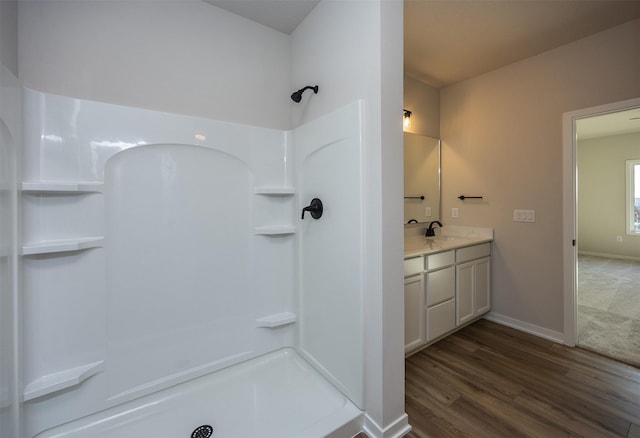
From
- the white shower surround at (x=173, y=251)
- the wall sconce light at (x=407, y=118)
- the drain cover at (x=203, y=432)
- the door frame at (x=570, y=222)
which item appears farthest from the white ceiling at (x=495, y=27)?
the drain cover at (x=203, y=432)

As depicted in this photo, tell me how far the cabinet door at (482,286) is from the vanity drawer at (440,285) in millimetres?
445

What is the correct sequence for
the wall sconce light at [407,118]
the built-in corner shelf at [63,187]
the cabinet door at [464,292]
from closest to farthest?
the built-in corner shelf at [63,187]
the cabinet door at [464,292]
the wall sconce light at [407,118]

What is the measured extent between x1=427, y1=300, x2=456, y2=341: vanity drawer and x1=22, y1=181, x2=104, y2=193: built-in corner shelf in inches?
93.7

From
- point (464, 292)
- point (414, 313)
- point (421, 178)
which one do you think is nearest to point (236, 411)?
point (414, 313)

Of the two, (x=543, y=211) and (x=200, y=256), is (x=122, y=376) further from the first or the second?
(x=543, y=211)

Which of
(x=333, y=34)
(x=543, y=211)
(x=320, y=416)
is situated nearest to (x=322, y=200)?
(x=333, y=34)

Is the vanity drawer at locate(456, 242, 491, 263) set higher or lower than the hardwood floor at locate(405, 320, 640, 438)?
higher

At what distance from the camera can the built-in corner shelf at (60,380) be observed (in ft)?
4.03

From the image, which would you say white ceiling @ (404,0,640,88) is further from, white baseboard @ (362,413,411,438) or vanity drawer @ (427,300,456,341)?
white baseboard @ (362,413,411,438)

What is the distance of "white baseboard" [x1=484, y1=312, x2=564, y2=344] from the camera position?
2397mm

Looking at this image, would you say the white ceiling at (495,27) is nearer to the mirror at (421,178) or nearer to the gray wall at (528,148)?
the gray wall at (528,148)

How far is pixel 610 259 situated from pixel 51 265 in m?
8.52

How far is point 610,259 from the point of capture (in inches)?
219

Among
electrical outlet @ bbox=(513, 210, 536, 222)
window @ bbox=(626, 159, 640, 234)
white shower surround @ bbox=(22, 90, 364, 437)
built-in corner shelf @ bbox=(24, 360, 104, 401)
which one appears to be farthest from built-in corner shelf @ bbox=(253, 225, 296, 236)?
window @ bbox=(626, 159, 640, 234)
